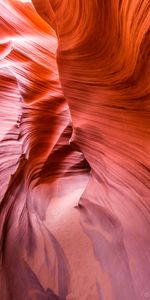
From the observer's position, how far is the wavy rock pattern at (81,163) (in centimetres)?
93

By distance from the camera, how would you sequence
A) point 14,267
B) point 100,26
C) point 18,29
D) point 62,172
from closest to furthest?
point 14,267
point 100,26
point 62,172
point 18,29

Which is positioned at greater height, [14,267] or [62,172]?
[62,172]

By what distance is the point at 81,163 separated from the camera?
140 cm

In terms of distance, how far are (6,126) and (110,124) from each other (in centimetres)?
37

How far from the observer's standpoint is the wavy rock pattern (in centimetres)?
93

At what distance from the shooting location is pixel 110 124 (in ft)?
3.74

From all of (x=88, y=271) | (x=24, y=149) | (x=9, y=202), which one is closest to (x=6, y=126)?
(x=24, y=149)

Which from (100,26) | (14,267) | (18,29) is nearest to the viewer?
(14,267)

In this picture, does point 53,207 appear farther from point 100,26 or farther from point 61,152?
point 100,26

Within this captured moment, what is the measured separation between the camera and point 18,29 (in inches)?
65.8

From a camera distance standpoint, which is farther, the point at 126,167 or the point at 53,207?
the point at 53,207

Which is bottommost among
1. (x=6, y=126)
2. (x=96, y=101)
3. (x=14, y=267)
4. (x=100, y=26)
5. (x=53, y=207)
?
(x=14, y=267)

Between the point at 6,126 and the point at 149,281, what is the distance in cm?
70

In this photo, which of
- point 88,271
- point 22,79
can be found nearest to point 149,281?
point 88,271
